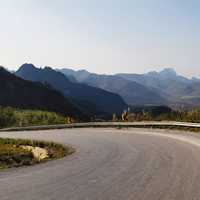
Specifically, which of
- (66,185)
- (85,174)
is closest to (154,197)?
(66,185)

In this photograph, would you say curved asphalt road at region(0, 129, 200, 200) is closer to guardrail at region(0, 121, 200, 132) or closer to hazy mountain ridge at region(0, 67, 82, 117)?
guardrail at region(0, 121, 200, 132)

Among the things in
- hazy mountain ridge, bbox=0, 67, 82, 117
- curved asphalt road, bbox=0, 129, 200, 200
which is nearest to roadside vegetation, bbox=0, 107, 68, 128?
curved asphalt road, bbox=0, 129, 200, 200

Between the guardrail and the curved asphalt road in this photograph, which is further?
the guardrail

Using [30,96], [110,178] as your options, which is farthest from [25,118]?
[30,96]

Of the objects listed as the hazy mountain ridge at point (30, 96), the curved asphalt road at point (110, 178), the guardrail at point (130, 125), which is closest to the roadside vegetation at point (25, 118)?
the guardrail at point (130, 125)

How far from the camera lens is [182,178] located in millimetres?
10961

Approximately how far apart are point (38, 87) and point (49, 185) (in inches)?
6748

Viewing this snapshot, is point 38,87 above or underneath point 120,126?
above

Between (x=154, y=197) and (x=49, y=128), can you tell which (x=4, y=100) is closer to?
(x=49, y=128)

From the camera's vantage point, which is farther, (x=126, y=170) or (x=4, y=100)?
(x=4, y=100)

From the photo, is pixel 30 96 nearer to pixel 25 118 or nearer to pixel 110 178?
pixel 25 118

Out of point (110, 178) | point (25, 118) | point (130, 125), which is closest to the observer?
point (110, 178)

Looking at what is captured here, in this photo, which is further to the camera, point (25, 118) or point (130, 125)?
point (25, 118)

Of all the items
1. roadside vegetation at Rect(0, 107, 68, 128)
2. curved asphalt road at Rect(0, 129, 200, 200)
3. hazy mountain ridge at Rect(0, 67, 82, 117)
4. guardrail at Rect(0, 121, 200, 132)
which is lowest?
curved asphalt road at Rect(0, 129, 200, 200)
